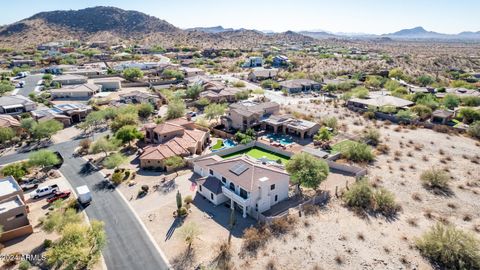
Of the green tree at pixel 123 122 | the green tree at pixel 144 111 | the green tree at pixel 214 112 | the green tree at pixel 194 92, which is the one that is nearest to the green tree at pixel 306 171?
the green tree at pixel 214 112

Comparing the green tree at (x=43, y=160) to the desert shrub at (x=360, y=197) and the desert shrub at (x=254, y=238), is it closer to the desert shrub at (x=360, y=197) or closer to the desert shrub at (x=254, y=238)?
the desert shrub at (x=254, y=238)

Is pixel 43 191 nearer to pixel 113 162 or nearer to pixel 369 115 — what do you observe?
pixel 113 162

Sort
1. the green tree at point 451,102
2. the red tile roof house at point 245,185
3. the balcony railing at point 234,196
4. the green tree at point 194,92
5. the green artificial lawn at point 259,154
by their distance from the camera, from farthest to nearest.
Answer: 1. the green tree at point 194,92
2. the green tree at point 451,102
3. the green artificial lawn at point 259,154
4. the red tile roof house at point 245,185
5. the balcony railing at point 234,196

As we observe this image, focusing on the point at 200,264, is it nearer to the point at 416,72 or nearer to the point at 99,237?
the point at 99,237

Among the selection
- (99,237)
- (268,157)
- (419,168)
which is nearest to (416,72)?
(419,168)

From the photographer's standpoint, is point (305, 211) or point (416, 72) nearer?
point (305, 211)
